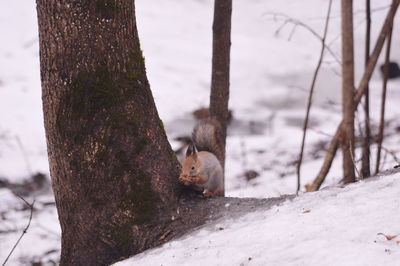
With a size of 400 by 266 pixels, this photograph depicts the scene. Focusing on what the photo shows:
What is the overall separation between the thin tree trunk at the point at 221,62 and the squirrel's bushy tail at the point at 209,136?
0.04 m

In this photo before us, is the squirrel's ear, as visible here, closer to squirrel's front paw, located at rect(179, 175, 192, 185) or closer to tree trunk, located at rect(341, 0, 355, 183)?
squirrel's front paw, located at rect(179, 175, 192, 185)

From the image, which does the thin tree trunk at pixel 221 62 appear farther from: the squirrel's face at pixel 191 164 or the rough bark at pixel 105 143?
the rough bark at pixel 105 143

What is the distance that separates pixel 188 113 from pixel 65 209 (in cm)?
455

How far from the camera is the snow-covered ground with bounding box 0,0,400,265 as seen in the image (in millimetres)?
2348

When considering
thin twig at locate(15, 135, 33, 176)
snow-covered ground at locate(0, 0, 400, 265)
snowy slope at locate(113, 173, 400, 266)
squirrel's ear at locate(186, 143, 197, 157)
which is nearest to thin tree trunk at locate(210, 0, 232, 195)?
squirrel's ear at locate(186, 143, 197, 157)

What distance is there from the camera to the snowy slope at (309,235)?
6.93 feet

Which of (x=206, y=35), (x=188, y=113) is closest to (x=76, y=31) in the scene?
(x=188, y=113)

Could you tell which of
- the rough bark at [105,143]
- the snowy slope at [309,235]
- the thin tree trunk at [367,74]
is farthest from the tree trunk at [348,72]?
the rough bark at [105,143]

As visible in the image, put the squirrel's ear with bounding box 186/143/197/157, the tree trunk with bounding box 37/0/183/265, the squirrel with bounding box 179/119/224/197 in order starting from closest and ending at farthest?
the tree trunk with bounding box 37/0/183/265
the squirrel with bounding box 179/119/224/197
the squirrel's ear with bounding box 186/143/197/157

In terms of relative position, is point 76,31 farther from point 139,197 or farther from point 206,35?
point 206,35

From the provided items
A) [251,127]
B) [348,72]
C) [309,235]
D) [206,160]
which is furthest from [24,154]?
[309,235]

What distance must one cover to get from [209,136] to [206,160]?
250 mm

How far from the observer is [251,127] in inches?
280

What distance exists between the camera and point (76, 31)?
2.62 metres
